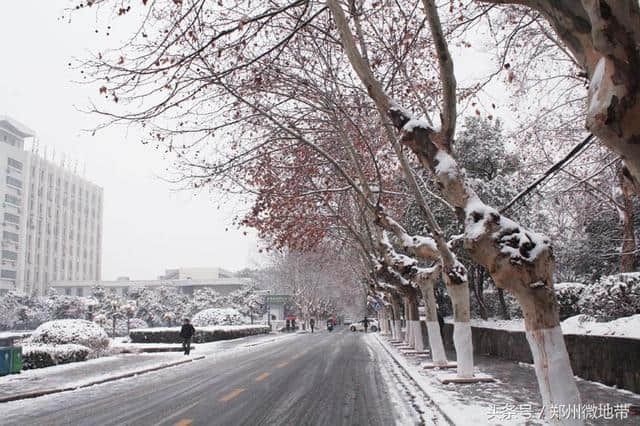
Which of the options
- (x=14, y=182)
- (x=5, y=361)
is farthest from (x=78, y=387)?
(x=14, y=182)

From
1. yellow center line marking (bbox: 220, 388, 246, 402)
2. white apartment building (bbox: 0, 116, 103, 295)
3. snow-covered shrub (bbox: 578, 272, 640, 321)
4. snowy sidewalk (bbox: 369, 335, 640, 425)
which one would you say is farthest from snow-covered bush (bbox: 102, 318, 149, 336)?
snow-covered shrub (bbox: 578, 272, 640, 321)

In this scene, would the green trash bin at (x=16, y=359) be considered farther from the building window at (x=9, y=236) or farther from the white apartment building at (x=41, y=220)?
the building window at (x=9, y=236)

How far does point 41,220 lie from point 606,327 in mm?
111830

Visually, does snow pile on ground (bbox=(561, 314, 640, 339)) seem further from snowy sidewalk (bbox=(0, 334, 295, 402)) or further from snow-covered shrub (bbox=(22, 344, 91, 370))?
snow-covered shrub (bbox=(22, 344, 91, 370))

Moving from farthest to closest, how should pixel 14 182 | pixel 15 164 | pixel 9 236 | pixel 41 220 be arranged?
pixel 41 220
pixel 15 164
pixel 14 182
pixel 9 236

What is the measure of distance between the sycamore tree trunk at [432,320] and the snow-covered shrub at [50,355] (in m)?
12.9

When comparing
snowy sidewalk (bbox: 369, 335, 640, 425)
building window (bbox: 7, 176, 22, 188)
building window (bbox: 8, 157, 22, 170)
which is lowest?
snowy sidewalk (bbox: 369, 335, 640, 425)

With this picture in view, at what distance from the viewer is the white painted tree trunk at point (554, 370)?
609 centimetres

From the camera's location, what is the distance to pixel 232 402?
33.2 ft

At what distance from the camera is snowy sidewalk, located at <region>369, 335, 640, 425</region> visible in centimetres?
751

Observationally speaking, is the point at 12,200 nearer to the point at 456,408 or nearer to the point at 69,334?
the point at 69,334

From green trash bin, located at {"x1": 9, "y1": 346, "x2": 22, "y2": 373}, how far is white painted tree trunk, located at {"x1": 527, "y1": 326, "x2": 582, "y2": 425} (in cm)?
1559

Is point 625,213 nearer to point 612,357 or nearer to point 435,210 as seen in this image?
point 612,357

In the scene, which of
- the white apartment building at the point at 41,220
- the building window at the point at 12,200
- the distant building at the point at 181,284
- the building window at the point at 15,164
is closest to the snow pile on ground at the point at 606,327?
the distant building at the point at 181,284
